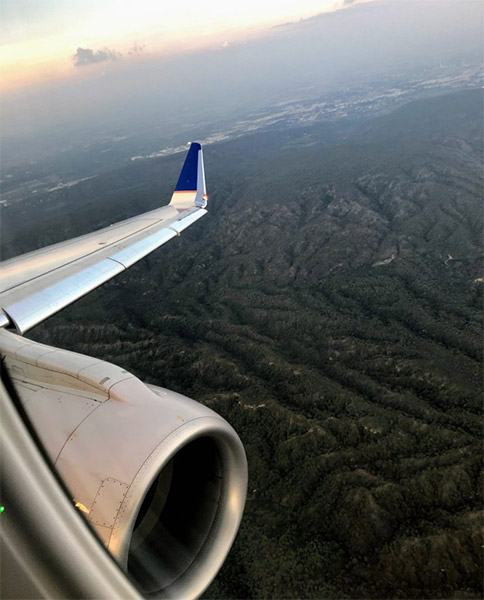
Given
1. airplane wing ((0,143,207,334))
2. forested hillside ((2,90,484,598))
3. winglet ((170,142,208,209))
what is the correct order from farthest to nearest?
forested hillside ((2,90,484,598)) < winglet ((170,142,208,209)) < airplane wing ((0,143,207,334))

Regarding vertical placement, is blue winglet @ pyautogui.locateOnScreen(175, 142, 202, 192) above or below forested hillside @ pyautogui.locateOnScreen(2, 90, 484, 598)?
above

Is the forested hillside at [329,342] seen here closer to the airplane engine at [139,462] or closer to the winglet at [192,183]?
the winglet at [192,183]

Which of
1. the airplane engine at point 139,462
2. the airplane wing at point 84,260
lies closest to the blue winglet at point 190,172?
the airplane wing at point 84,260

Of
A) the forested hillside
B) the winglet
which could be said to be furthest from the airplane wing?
the forested hillside

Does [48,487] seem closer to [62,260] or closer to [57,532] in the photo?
[57,532]

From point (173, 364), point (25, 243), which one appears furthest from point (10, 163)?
point (173, 364)

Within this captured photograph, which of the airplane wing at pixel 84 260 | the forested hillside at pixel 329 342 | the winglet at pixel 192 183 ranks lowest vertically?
the forested hillside at pixel 329 342

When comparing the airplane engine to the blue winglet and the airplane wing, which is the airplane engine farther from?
the blue winglet
